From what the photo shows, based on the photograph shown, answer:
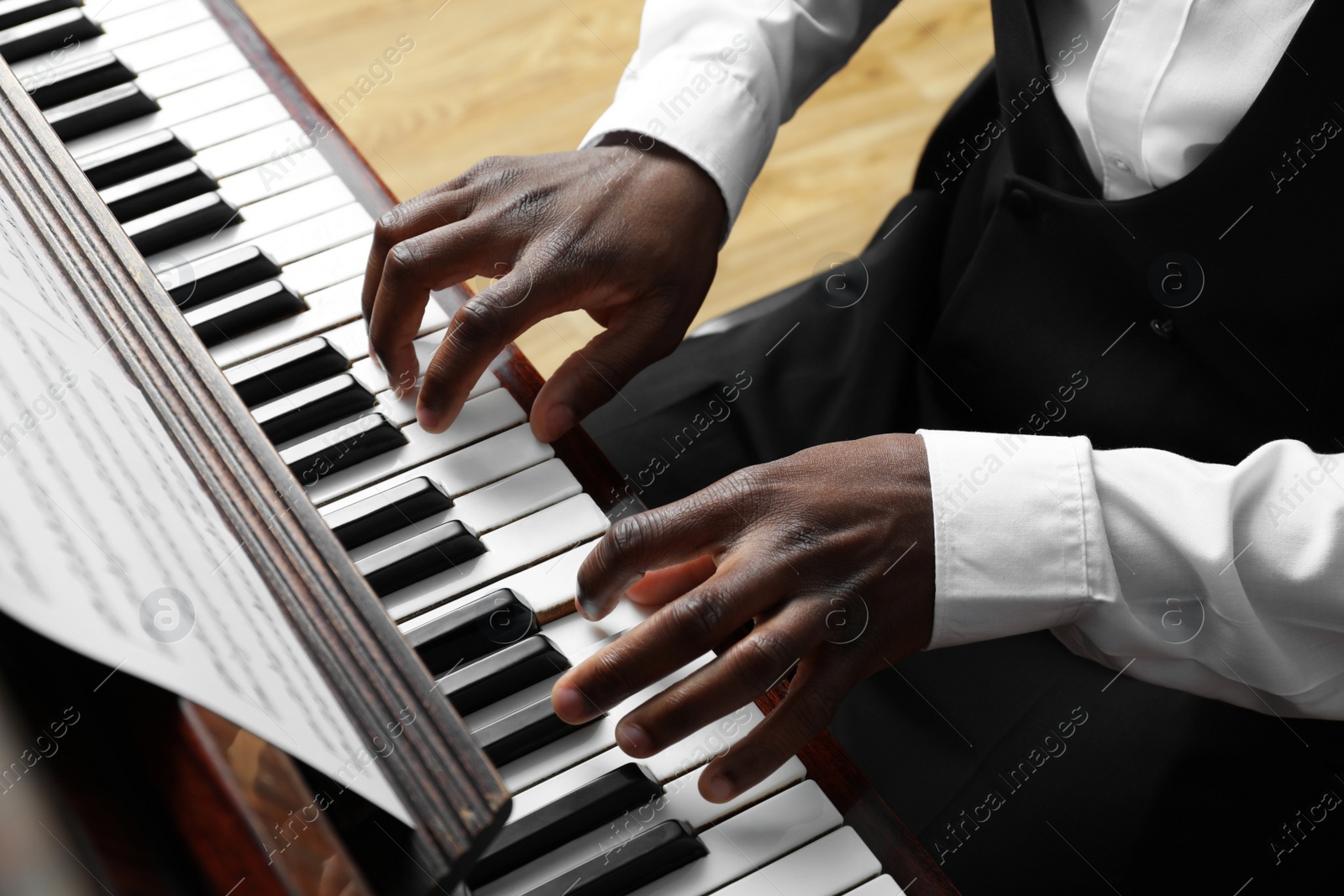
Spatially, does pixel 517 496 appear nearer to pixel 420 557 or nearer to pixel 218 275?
pixel 420 557

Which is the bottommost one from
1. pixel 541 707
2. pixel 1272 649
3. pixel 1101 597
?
pixel 1272 649

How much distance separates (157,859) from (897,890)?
41 centimetres

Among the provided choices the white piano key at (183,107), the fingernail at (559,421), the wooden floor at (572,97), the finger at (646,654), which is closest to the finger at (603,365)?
the fingernail at (559,421)

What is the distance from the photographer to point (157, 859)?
0.52 m

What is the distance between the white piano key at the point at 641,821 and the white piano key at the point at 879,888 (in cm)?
7

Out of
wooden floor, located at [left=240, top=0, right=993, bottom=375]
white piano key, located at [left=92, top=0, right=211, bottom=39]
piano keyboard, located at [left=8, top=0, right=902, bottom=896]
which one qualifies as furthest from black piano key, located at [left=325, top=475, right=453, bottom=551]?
wooden floor, located at [left=240, top=0, right=993, bottom=375]

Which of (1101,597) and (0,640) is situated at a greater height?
(0,640)

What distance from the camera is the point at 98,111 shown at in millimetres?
958

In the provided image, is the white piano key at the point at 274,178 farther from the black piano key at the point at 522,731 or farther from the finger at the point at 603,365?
the black piano key at the point at 522,731

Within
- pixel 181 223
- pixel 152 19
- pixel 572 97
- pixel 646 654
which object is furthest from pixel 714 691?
pixel 572 97

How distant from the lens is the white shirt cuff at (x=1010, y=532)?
0.72m

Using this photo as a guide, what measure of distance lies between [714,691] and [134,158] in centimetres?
70

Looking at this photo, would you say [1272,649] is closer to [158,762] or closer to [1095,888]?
[1095,888]

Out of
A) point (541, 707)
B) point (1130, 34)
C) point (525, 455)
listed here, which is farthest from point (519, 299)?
point (1130, 34)
